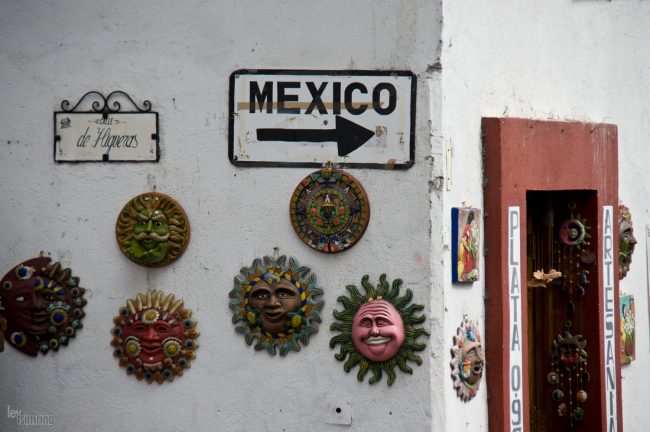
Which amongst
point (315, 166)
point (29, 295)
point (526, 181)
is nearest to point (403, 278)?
point (315, 166)

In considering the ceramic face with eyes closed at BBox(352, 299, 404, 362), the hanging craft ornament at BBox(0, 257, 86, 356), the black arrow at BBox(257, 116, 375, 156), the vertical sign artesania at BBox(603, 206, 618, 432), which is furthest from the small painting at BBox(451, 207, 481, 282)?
the hanging craft ornament at BBox(0, 257, 86, 356)

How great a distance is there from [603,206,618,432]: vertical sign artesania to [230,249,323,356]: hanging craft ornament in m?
2.41

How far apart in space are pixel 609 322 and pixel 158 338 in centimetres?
313

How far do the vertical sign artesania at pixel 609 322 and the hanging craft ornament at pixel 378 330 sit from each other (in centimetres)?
206

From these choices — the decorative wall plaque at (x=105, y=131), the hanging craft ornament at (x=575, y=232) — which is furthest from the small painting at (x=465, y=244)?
the decorative wall plaque at (x=105, y=131)

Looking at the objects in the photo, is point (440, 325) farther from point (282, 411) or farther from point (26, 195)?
point (26, 195)

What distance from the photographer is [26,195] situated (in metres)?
6.38

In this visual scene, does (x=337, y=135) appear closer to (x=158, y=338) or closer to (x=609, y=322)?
(x=158, y=338)

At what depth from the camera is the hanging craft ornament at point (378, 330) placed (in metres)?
6.04

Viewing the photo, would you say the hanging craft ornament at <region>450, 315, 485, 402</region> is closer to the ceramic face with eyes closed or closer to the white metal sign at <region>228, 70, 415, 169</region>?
the ceramic face with eyes closed

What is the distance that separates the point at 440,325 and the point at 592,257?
1.86m

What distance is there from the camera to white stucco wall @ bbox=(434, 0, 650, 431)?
6340mm

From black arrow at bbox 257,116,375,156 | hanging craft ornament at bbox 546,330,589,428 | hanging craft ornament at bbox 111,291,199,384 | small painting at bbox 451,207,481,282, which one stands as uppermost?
black arrow at bbox 257,116,375,156

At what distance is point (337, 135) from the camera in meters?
6.16
